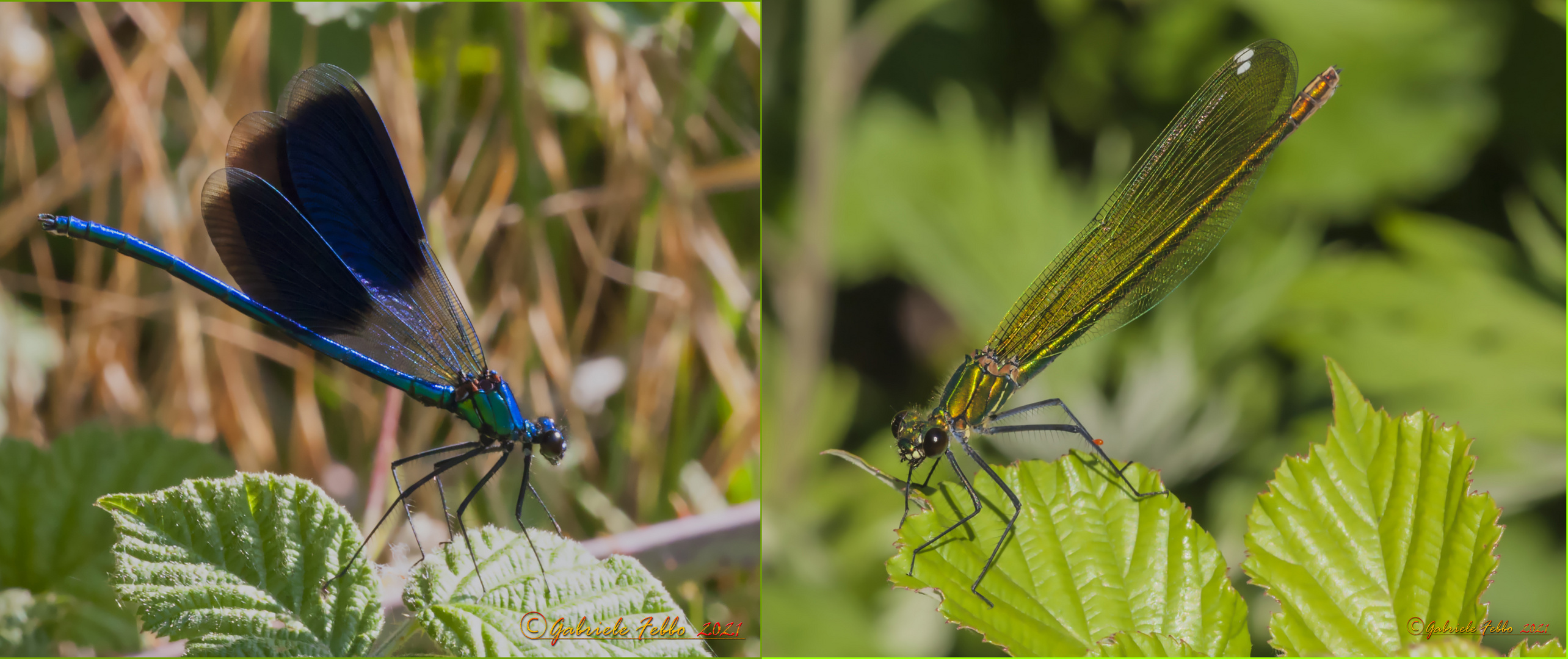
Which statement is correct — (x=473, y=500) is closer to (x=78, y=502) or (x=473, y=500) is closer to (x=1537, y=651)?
(x=78, y=502)

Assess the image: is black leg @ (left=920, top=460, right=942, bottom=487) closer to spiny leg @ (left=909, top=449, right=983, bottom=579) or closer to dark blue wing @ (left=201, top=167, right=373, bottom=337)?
spiny leg @ (left=909, top=449, right=983, bottom=579)

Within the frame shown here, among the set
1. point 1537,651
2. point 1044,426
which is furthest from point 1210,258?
point 1537,651

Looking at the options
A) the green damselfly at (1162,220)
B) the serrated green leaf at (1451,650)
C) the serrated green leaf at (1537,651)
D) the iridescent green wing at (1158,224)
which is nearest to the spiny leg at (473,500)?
the green damselfly at (1162,220)

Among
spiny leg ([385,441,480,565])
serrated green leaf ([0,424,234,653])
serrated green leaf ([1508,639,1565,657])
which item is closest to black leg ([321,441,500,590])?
spiny leg ([385,441,480,565])

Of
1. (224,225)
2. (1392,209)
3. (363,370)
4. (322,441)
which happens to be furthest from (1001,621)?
(1392,209)

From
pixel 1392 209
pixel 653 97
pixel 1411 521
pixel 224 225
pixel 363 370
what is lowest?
pixel 1411 521

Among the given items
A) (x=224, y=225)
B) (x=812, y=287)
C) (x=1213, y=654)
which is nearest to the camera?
(x=1213, y=654)

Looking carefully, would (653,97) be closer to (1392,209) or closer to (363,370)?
(363,370)
